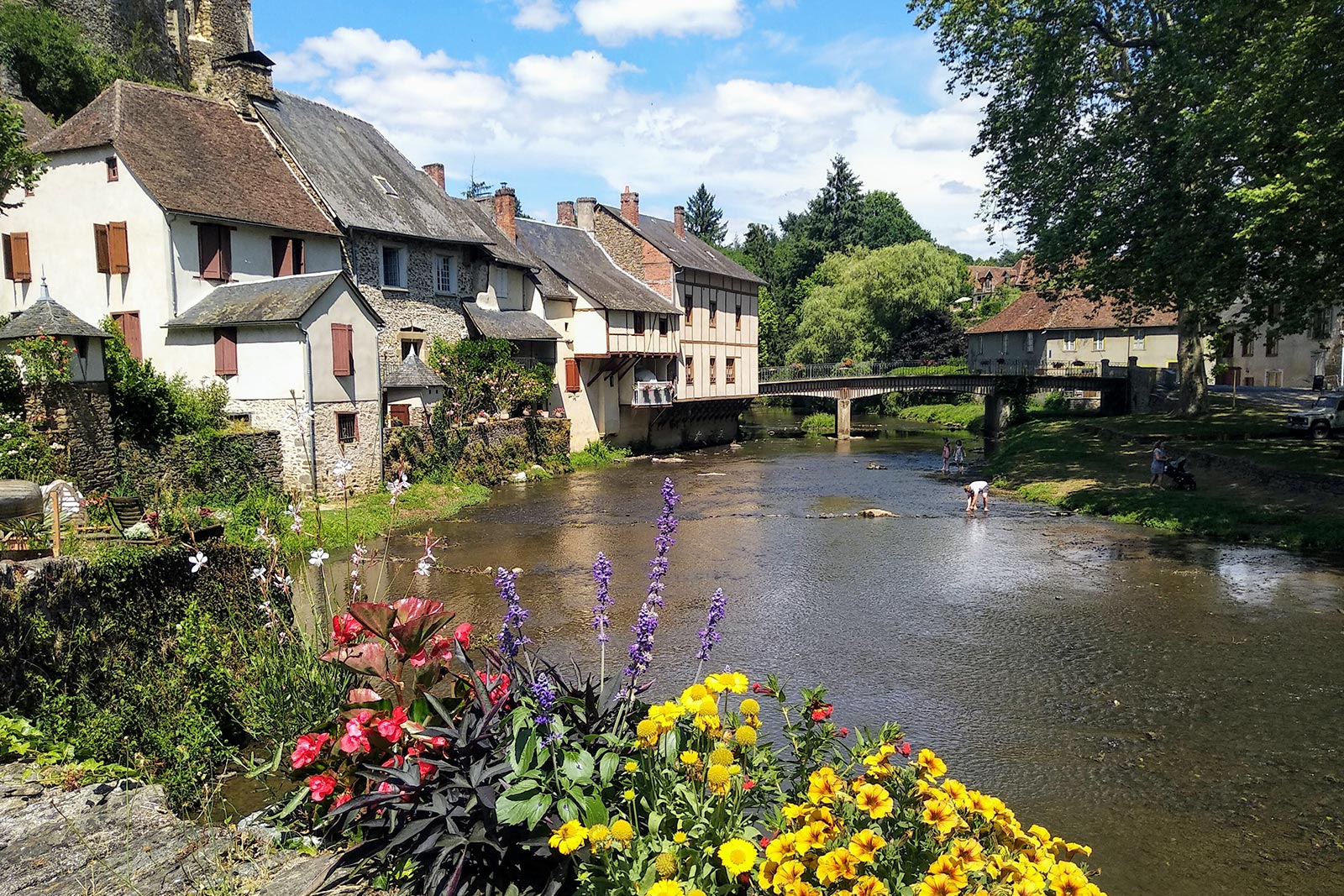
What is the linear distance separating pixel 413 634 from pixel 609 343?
32.8 metres

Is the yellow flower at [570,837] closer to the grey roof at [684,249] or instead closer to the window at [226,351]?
the window at [226,351]

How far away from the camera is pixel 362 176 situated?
31578mm

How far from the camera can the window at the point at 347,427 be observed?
24531 millimetres

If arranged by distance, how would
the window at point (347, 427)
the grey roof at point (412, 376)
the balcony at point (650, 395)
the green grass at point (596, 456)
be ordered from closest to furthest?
the window at point (347, 427) → the grey roof at point (412, 376) → the green grass at point (596, 456) → the balcony at point (650, 395)

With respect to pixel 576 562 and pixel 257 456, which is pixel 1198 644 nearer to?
pixel 576 562

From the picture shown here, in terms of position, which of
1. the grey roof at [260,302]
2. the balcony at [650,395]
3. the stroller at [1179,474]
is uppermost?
the grey roof at [260,302]

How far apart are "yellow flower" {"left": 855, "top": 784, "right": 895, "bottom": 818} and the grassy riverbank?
718 inches

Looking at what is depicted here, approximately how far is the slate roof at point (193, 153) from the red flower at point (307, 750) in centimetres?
2236

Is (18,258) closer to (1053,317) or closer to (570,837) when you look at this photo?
(570,837)

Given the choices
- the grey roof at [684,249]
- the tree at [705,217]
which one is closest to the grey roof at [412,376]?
the grey roof at [684,249]

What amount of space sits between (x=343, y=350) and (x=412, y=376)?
192 inches

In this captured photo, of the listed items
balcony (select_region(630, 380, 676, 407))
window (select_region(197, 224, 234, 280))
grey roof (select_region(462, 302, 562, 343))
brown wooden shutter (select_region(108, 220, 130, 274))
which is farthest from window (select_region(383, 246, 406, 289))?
balcony (select_region(630, 380, 676, 407))

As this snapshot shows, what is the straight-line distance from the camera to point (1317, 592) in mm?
14555

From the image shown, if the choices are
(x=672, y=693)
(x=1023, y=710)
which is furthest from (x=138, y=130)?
(x=1023, y=710)
